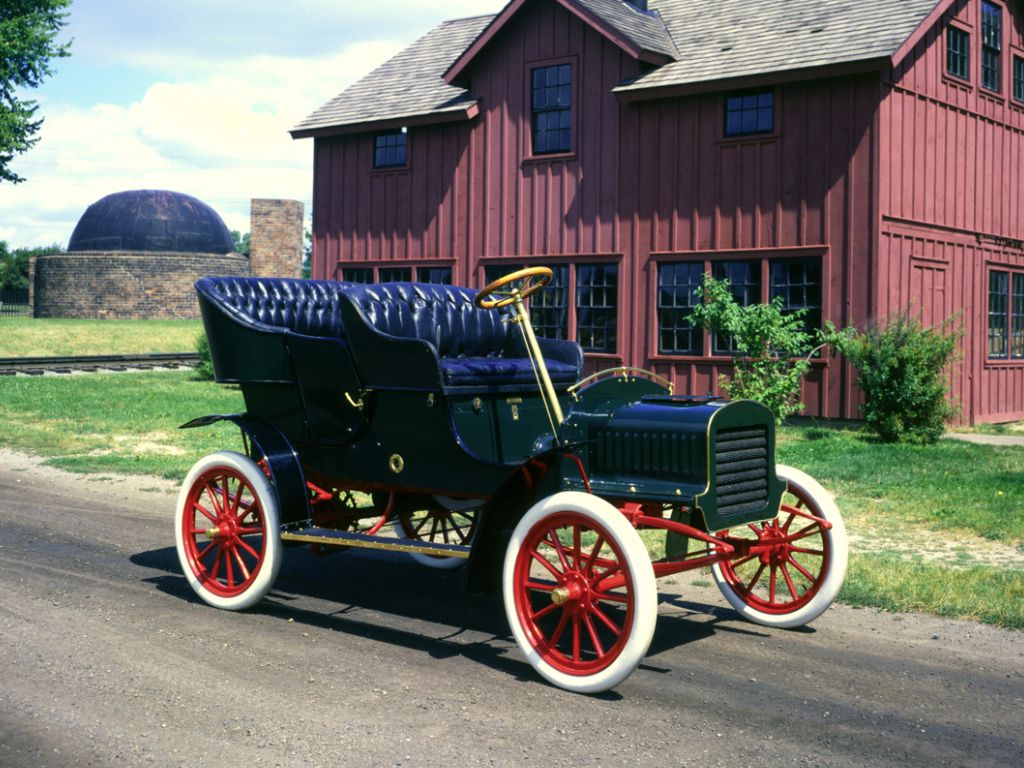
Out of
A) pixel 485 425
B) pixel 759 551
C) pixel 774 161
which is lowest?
pixel 759 551

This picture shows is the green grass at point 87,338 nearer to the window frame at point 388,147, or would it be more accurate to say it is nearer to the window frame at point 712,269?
the window frame at point 388,147

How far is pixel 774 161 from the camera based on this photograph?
55.3 feet

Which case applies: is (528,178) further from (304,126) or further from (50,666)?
(50,666)

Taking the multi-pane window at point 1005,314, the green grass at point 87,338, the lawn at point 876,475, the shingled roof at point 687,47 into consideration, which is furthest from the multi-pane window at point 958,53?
the green grass at point 87,338

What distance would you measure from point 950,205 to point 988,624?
12.6 m

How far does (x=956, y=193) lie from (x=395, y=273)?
9.58m

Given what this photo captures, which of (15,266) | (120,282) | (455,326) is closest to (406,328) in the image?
(455,326)

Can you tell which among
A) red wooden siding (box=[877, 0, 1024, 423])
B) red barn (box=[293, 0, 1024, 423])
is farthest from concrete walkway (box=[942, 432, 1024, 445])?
red barn (box=[293, 0, 1024, 423])

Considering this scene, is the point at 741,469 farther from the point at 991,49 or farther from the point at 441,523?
the point at 991,49

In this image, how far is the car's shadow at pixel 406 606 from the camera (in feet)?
19.4

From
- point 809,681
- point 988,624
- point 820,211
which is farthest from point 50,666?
point 820,211

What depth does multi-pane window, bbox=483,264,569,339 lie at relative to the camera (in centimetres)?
1925

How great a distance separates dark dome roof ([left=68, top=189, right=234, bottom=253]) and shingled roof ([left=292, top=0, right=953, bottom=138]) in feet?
98.0

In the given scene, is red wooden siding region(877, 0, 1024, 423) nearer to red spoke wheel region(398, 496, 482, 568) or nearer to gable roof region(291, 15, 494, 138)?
gable roof region(291, 15, 494, 138)
